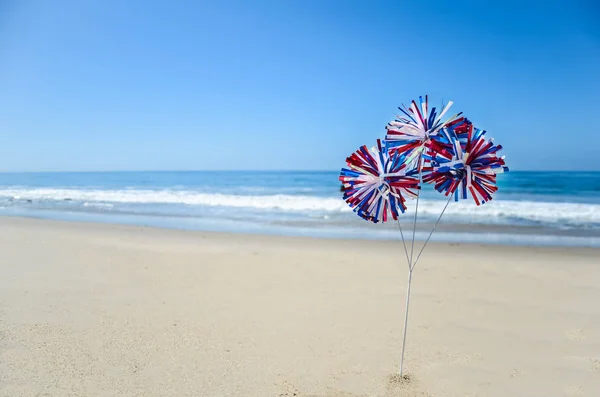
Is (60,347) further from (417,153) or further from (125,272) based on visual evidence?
(417,153)

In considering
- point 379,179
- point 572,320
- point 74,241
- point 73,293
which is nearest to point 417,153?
point 379,179

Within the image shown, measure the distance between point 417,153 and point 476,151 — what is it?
406 millimetres

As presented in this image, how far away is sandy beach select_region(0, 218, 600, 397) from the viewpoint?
3.46 metres

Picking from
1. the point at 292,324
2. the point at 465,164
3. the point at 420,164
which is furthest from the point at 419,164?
the point at 292,324

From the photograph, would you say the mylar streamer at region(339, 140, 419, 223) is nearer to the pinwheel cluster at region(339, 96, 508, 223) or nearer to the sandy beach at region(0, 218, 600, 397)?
the pinwheel cluster at region(339, 96, 508, 223)

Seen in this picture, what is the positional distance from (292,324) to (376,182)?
2.47 metres

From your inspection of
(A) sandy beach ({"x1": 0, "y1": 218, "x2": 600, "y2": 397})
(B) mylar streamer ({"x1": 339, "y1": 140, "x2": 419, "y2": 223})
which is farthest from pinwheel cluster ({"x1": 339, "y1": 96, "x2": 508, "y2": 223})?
(A) sandy beach ({"x1": 0, "y1": 218, "x2": 600, "y2": 397})

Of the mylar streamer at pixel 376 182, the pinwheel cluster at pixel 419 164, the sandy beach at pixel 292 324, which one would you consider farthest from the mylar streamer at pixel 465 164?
the sandy beach at pixel 292 324

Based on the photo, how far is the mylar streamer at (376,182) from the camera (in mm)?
2879

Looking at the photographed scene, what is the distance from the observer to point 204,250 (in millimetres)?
8578

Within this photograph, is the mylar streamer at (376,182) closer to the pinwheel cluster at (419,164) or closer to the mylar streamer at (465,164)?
the pinwheel cluster at (419,164)

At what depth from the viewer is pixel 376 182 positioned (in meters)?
2.91

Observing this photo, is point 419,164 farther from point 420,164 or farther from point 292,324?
point 292,324

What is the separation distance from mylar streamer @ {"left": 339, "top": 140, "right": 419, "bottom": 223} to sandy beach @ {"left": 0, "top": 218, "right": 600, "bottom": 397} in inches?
64.2
